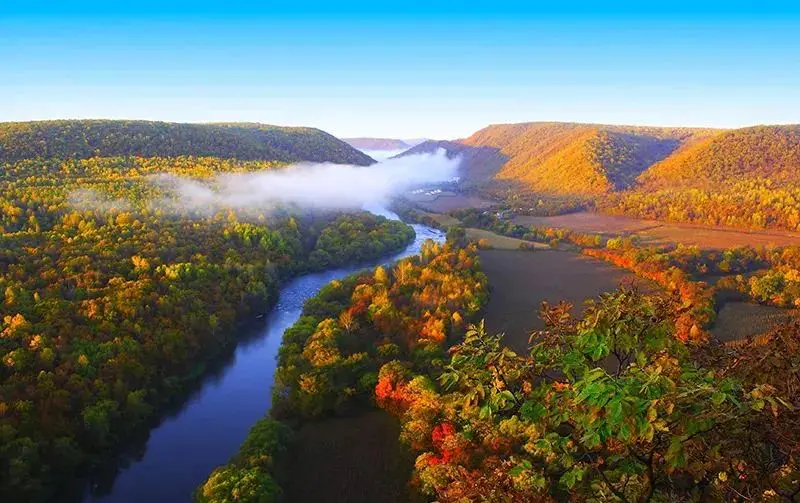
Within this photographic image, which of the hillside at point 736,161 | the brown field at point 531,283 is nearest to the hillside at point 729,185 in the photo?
the hillside at point 736,161

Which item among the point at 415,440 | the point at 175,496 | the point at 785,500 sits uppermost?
the point at 785,500

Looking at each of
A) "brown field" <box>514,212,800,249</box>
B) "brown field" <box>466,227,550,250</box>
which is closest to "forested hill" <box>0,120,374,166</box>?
"brown field" <box>466,227,550,250</box>

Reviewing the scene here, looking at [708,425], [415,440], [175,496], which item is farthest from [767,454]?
[175,496]

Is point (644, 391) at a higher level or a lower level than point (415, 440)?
higher

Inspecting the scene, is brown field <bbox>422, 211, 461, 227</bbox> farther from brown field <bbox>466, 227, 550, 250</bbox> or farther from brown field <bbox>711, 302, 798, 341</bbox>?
brown field <bbox>711, 302, 798, 341</bbox>

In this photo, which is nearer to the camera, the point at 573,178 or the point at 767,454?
the point at 767,454

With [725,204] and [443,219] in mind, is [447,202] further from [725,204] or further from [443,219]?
[725,204]

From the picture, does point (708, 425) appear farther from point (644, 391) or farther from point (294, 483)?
point (294, 483)
